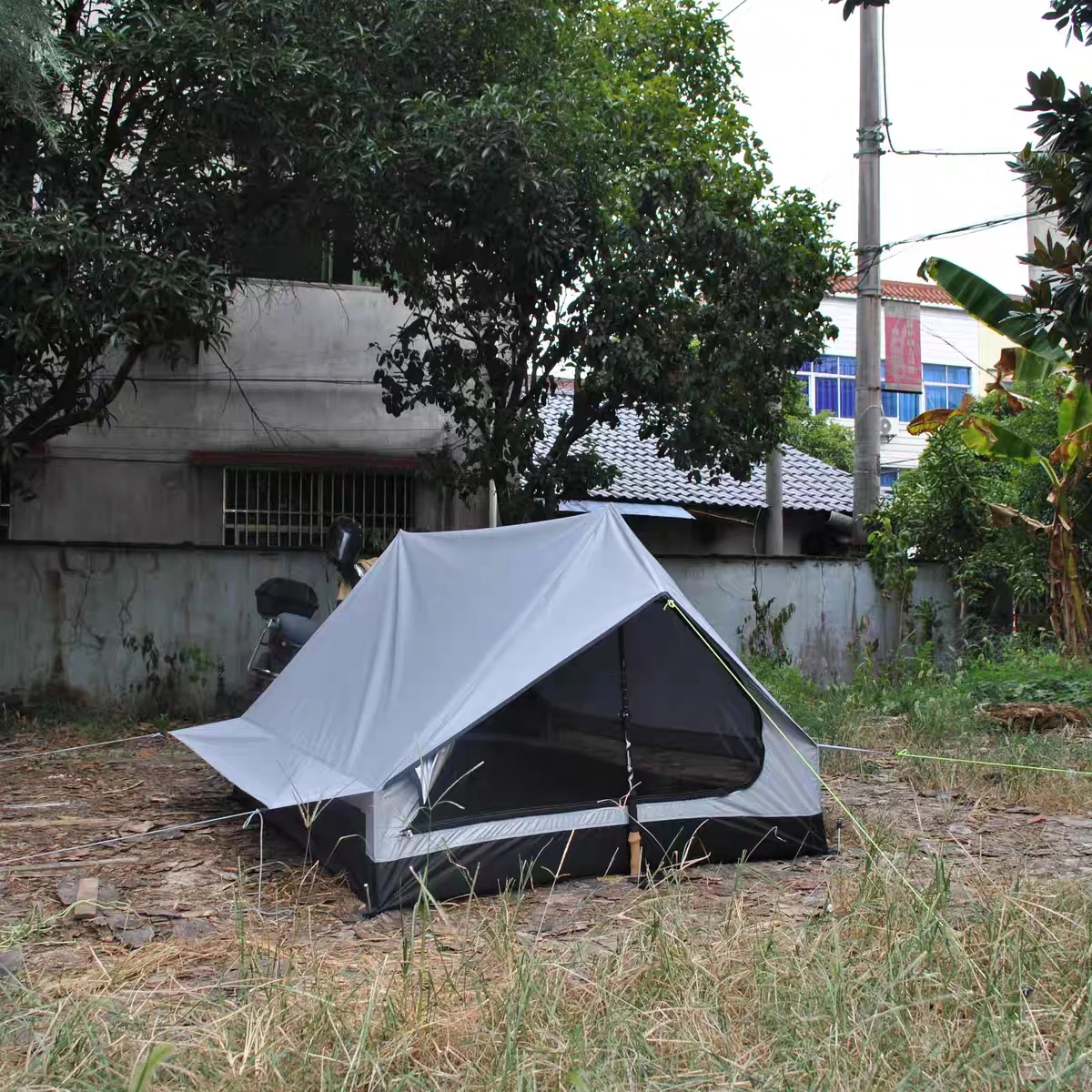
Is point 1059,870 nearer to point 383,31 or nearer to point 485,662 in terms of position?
point 485,662

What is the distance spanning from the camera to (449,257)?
931 centimetres

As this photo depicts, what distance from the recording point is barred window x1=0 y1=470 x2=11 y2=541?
1058 cm

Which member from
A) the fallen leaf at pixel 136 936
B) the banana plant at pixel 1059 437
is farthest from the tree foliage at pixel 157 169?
the banana plant at pixel 1059 437

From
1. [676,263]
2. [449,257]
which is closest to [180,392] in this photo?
[449,257]

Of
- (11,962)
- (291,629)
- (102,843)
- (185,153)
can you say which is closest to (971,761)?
(11,962)

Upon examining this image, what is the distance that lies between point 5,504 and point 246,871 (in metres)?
7.01

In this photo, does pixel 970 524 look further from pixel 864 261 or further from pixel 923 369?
pixel 923 369

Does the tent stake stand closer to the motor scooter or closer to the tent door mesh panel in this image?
the tent door mesh panel

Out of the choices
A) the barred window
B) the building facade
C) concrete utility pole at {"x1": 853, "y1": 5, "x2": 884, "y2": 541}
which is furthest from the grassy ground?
the building facade

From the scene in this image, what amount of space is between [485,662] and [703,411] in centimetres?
540

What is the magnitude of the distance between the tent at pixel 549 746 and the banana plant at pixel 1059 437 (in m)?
6.12

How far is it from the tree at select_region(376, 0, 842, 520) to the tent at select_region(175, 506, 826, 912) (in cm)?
394

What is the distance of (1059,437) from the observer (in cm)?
1064

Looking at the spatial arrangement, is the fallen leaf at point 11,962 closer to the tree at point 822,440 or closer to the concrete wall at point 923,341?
the tree at point 822,440
